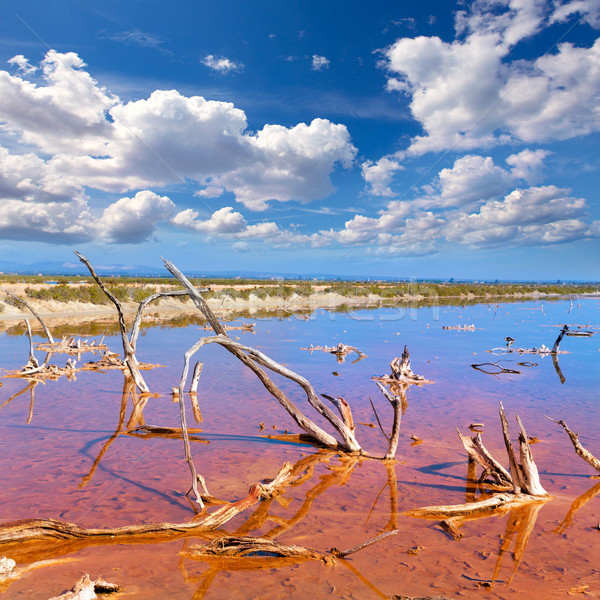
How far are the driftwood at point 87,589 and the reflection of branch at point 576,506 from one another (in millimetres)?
4904

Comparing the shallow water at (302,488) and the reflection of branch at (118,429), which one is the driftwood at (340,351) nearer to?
the shallow water at (302,488)

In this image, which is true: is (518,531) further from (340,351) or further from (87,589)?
(340,351)

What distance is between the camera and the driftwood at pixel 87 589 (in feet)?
12.1

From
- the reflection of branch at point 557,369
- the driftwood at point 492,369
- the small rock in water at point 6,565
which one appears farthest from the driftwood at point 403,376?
the small rock in water at point 6,565

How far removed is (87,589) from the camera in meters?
3.76

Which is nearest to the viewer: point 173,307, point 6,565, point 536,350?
A: point 6,565

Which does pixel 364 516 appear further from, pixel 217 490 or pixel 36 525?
pixel 36 525

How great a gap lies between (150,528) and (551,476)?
609 centimetres

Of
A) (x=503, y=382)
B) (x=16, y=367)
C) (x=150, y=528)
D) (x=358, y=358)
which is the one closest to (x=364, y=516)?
(x=150, y=528)

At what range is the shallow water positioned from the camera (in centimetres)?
437

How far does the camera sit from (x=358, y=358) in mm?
19875

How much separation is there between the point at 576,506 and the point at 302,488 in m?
3.73

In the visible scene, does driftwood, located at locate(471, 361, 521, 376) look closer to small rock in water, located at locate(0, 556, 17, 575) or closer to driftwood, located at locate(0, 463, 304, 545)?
driftwood, located at locate(0, 463, 304, 545)

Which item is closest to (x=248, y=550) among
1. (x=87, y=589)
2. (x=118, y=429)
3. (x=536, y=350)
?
(x=87, y=589)
